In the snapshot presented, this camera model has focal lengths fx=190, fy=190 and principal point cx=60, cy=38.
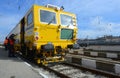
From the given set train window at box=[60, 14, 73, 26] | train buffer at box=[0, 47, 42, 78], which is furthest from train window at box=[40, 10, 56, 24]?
train buffer at box=[0, 47, 42, 78]

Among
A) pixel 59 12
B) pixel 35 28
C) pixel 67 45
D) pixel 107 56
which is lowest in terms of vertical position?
pixel 107 56

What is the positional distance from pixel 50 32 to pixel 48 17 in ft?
2.95

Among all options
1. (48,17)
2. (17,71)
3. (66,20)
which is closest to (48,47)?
(48,17)

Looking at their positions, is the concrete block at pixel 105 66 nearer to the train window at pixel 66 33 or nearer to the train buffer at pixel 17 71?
the train buffer at pixel 17 71

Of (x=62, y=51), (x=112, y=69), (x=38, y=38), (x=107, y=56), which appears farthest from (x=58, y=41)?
(x=107, y=56)

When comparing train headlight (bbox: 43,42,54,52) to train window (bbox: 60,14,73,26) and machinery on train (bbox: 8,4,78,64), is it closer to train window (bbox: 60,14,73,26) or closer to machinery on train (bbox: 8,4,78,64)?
machinery on train (bbox: 8,4,78,64)

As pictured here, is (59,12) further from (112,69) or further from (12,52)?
(12,52)

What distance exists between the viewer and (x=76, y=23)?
484 inches

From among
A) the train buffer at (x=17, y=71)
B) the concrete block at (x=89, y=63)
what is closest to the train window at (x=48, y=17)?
the train buffer at (x=17, y=71)

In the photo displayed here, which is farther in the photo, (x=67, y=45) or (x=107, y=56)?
(x=107, y=56)

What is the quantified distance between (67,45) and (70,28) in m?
1.08

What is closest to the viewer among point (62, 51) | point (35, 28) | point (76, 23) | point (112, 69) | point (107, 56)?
point (112, 69)

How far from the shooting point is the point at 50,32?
11.0m

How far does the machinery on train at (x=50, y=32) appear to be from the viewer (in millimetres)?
10477
